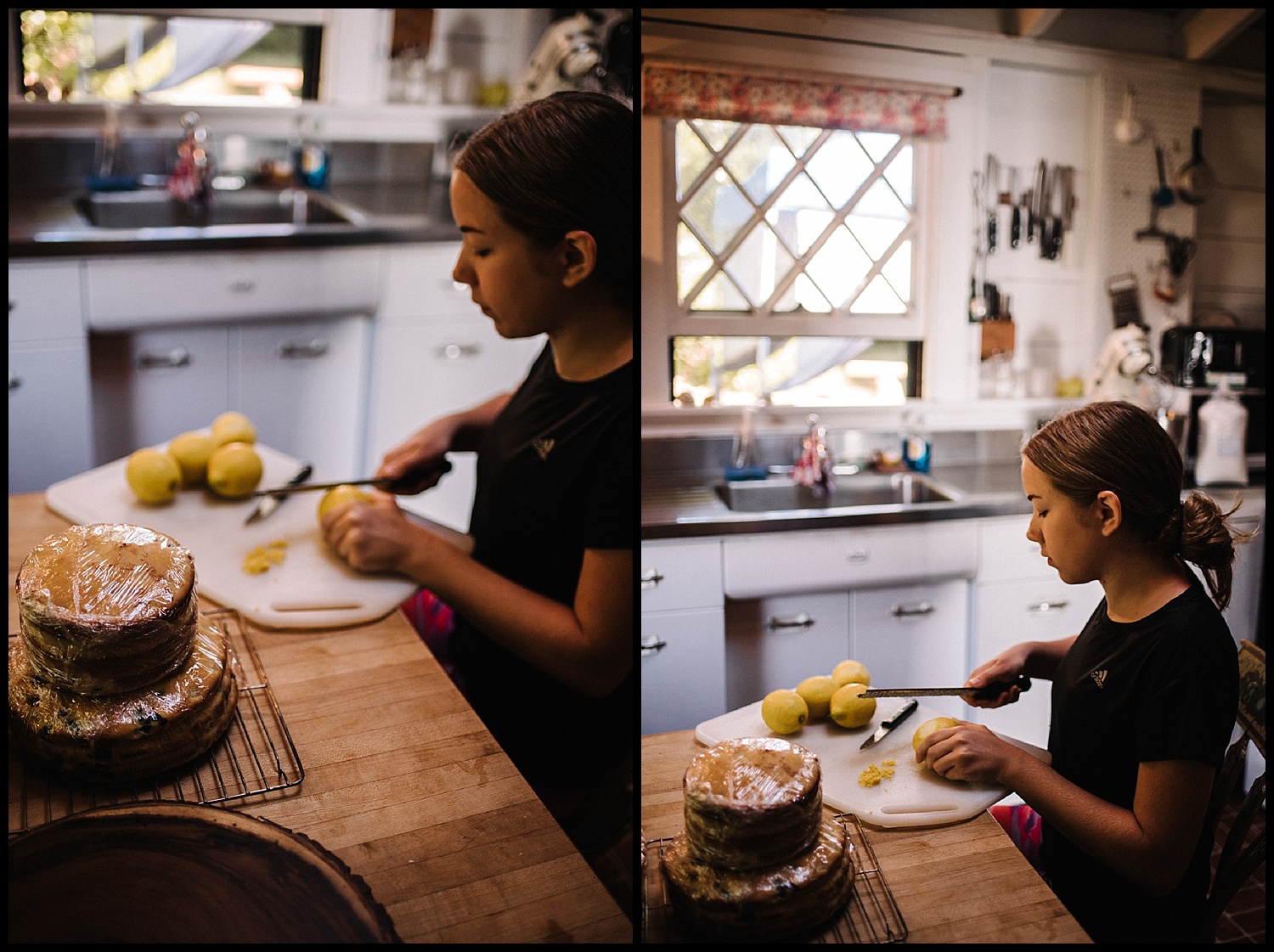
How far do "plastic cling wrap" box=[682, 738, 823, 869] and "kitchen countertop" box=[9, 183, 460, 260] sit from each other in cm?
201

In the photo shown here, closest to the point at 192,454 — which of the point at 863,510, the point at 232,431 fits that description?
the point at 232,431

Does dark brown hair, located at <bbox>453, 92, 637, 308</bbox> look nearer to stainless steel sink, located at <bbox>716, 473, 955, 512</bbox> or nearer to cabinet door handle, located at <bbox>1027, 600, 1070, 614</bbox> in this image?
stainless steel sink, located at <bbox>716, 473, 955, 512</bbox>

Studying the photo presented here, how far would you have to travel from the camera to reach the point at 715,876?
0.87m

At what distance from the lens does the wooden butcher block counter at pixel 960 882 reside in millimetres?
861

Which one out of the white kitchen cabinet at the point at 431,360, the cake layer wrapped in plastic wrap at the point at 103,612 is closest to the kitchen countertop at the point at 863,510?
the cake layer wrapped in plastic wrap at the point at 103,612

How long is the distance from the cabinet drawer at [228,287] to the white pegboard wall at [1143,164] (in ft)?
6.39

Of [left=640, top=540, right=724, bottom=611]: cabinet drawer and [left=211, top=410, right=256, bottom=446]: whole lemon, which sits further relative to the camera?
[left=211, top=410, right=256, bottom=446]: whole lemon

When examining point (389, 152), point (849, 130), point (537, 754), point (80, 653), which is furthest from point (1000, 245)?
point (389, 152)

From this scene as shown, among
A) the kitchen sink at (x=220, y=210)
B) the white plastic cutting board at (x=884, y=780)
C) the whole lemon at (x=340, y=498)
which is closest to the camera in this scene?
the white plastic cutting board at (x=884, y=780)

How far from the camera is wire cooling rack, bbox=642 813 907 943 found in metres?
0.87

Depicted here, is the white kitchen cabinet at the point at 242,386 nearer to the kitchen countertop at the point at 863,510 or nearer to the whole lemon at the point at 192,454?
the whole lemon at the point at 192,454

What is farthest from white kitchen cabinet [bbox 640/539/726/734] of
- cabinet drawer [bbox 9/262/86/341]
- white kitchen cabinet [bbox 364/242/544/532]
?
cabinet drawer [bbox 9/262/86/341]

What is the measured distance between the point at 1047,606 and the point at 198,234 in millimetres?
2109

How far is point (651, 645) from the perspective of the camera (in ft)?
3.64
